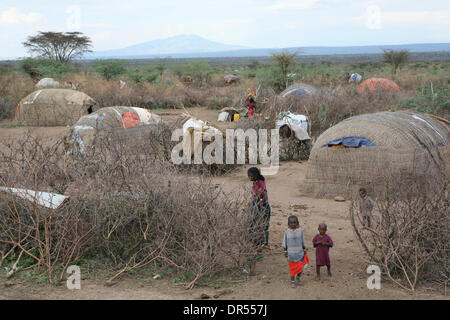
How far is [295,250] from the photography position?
4660 mm

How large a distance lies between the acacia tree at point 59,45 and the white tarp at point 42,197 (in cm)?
4028

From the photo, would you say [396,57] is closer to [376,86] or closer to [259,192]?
[376,86]

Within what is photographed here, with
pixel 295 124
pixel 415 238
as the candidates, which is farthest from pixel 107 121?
pixel 415 238

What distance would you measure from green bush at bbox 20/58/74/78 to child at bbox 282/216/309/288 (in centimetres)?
2361

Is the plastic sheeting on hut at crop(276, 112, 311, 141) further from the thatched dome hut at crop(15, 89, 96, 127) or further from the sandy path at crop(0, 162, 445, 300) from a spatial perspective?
the thatched dome hut at crop(15, 89, 96, 127)

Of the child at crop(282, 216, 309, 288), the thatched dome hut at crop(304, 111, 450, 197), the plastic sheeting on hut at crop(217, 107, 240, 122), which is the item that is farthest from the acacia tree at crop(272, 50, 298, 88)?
the child at crop(282, 216, 309, 288)

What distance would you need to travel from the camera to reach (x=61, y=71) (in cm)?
2789

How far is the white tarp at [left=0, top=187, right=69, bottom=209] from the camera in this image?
4.97 metres

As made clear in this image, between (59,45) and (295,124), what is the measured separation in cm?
3735

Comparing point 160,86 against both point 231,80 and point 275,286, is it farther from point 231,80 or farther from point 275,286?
point 275,286

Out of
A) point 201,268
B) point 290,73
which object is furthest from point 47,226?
point 290,73

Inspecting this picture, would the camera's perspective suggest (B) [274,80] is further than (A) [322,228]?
Yes

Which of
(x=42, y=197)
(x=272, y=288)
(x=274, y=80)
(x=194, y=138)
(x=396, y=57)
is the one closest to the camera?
(x=272, y=288)

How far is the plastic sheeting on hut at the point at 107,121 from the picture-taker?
10758 mm
